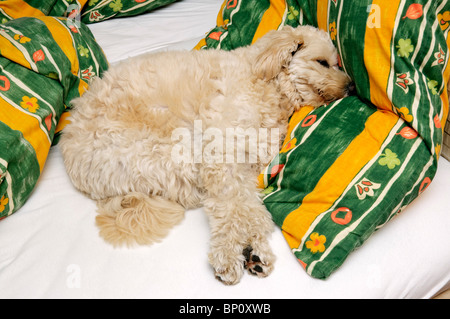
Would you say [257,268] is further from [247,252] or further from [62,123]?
[62,123]

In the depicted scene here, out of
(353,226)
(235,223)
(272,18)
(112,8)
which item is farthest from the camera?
(112,8)

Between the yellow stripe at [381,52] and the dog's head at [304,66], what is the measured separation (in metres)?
0.20

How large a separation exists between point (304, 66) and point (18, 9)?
6.00 ft

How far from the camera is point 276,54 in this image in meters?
1.60

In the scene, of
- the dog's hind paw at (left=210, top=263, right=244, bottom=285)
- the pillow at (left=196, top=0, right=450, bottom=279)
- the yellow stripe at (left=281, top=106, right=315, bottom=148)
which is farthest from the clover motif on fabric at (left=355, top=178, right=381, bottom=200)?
the dog's hind paw at (left=210, top=263, right=244, bottom=285)

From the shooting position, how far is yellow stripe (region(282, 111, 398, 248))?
1322 millimetres

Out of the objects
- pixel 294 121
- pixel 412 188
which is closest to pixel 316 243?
pixel 412 188

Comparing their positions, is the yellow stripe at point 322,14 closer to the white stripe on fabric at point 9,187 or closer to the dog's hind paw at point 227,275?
the dog's hind paw at point 227,275

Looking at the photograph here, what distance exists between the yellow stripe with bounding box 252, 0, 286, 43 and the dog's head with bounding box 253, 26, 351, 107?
33cm

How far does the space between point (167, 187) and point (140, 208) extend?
0.48 ft

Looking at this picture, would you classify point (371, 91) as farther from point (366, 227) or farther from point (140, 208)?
point (140, 208)

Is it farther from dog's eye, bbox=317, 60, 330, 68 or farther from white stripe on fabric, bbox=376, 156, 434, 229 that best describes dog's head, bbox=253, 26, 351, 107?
white stripe on fabric, bbox=376, 156, 434, 229

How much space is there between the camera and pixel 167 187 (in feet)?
5.08

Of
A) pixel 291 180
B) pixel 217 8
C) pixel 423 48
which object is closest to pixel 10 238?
pixel 291 180
